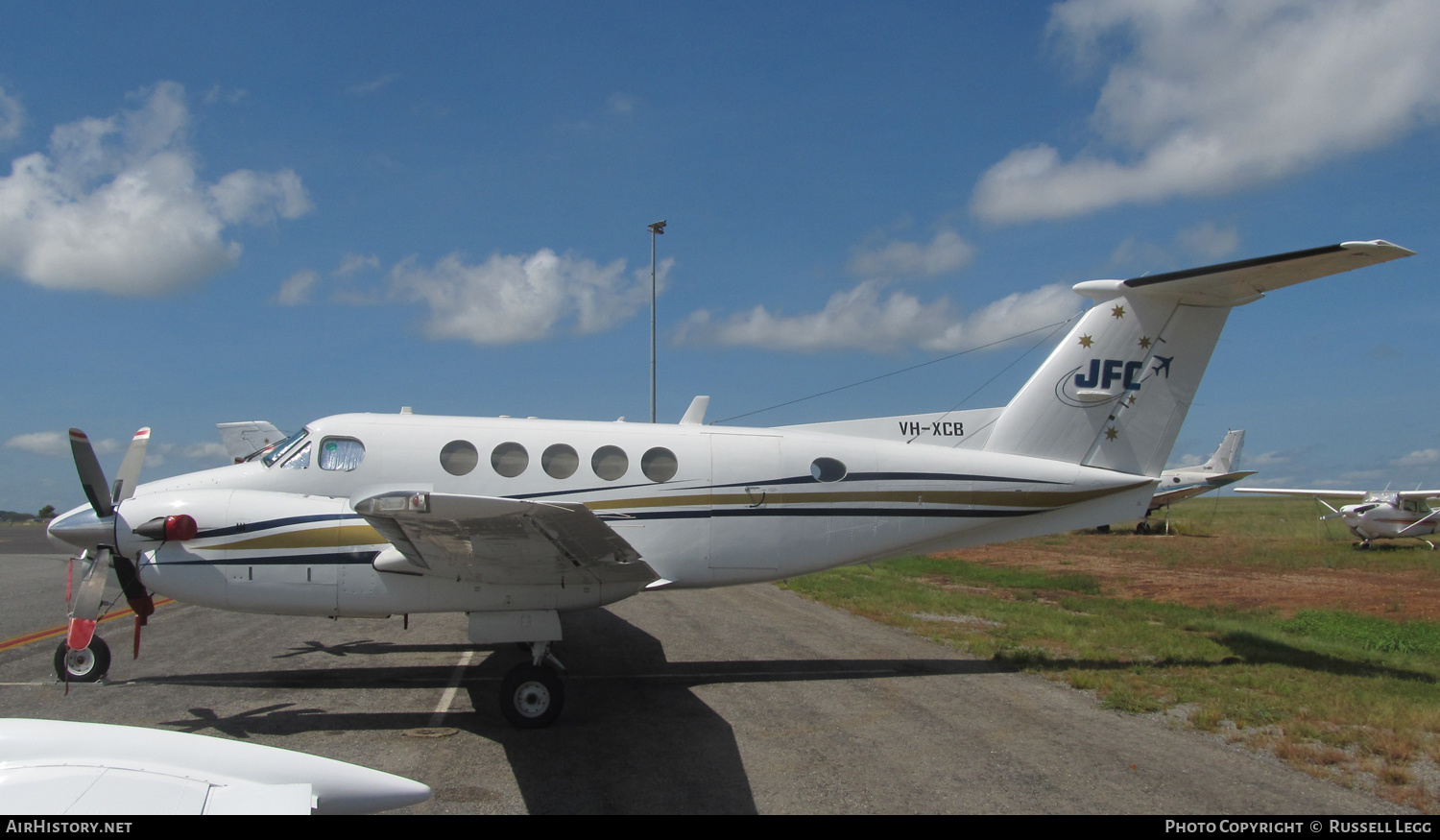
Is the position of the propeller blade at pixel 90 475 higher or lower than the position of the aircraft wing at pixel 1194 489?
higher

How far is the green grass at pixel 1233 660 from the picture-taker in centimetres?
652

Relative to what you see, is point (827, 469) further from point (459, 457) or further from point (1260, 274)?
point (1260, 274)

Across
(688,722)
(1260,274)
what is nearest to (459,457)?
(688,722)

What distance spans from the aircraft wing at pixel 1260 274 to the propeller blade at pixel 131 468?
11.9 metres

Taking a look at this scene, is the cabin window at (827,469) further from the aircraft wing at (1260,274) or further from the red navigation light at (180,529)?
the red navigation light at (180,529)

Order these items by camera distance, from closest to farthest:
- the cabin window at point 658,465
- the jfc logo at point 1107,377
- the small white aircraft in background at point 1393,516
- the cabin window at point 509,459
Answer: the cabin window at point 509,459 < the cabin window at point 658,465 < the jfc logo at point 1107,377 < the small white aircraft in background at point 1393,516

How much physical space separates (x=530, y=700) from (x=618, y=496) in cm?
230

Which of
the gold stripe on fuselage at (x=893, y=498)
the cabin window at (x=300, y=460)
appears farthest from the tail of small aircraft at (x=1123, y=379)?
the cabin window at (x=300, y=460)

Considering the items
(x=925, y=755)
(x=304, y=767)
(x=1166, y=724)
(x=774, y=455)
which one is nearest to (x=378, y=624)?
(x=774, y=455)

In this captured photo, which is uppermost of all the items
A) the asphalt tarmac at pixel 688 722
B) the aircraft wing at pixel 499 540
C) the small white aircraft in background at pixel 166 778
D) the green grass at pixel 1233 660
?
the aircraft wing at pixel 499 540

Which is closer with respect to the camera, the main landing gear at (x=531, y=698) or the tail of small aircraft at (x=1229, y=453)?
the main landing gear at (x=531, y=698)

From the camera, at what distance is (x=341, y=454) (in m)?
8.19

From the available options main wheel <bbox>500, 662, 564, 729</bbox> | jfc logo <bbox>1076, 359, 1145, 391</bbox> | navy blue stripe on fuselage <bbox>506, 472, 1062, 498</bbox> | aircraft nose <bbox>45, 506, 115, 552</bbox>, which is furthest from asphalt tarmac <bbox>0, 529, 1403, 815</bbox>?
jfc logo <bbox>1076, 359, 1145, 391</bbox>
